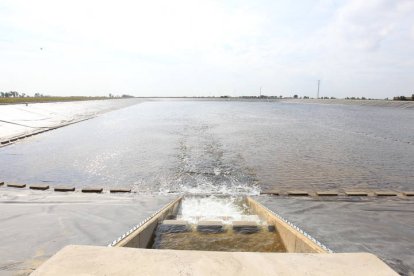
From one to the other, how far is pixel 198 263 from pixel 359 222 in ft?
19.1

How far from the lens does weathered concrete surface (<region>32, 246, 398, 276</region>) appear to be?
4266mm

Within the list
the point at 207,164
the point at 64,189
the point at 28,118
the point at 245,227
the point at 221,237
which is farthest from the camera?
the point at 28,118

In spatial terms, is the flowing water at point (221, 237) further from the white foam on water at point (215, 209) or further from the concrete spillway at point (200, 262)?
the concrete spillway at point (200, 262)

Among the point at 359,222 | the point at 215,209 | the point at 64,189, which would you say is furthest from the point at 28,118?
the point at 359,222

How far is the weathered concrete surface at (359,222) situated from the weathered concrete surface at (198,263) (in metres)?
2.03

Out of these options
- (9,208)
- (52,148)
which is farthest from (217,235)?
(52,148)

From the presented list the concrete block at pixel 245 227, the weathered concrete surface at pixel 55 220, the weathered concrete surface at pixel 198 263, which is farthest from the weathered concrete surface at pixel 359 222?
the weathered concrete surface at pixel 55 220

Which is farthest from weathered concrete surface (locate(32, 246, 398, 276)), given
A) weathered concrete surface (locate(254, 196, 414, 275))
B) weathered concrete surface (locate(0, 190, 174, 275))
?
weathered concrete surface (locate(254, 196, 414, 275))

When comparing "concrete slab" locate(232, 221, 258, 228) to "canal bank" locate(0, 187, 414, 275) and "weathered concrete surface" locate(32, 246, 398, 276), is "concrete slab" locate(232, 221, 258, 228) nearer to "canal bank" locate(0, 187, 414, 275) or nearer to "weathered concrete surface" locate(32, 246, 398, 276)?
"canal bank" locate(0, 187, 414, 275)

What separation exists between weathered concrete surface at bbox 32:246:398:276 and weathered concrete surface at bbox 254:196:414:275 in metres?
2.03

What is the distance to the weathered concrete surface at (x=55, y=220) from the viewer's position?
19.3 feet

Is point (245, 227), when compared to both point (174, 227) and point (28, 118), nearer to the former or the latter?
point (174, 227)

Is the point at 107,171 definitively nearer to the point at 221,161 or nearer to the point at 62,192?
the point at 62,192

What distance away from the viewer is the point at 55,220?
7695mm
